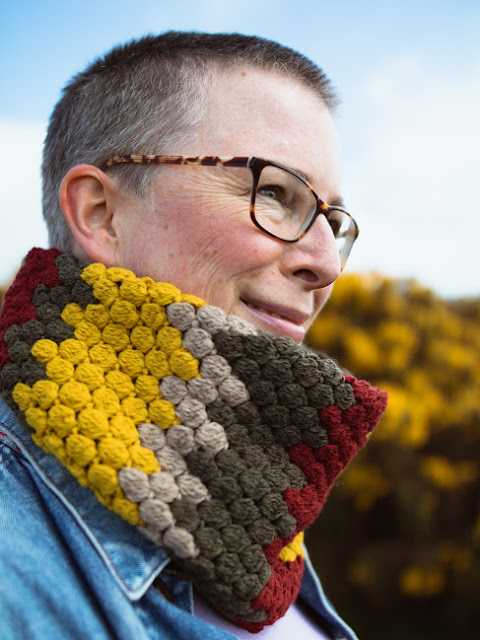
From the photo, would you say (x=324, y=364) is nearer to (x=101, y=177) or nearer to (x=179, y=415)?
(x=179, y=415)

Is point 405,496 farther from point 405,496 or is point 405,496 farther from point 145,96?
point 145,96

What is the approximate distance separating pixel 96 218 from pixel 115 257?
0.42 feet

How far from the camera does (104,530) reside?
1.14 m

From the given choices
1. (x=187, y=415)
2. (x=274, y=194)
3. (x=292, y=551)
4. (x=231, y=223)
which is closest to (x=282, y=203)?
(x=274, y=194)

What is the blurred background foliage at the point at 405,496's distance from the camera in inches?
146

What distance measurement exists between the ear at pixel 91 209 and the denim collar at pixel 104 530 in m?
0.47

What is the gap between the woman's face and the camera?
1.34 m

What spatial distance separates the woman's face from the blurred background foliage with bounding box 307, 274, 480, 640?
2.58 meters

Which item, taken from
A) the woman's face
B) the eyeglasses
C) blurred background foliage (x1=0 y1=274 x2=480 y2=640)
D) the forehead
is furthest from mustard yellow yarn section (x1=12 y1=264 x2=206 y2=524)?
blurred background foliage (x1=0 y1=274 x2=480 y2=640)

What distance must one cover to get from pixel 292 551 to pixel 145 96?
118cm

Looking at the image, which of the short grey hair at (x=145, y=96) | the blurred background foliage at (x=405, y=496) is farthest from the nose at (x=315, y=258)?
the blurred background foliage at (x=405, y=496)

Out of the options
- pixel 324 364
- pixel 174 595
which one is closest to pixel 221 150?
pixel 324 364

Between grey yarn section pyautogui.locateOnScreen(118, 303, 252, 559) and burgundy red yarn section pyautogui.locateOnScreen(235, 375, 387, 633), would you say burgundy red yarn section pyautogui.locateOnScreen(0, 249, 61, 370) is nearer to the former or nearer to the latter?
grey yarn section pyautogui.locateOnScreen(118, 303, 252, 559)

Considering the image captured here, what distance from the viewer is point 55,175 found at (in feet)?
5.28
